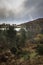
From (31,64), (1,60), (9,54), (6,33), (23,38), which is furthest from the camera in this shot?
(23,38)

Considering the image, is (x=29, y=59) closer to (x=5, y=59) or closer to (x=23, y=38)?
A: (x=5, y=59)

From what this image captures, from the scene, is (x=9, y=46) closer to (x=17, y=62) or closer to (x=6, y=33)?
(x=6, y=33)

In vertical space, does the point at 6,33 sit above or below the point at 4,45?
above

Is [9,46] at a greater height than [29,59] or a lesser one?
greater

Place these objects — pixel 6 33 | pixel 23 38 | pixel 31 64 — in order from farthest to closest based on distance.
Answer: pixel 23 38
pixel 6 33
pixel 31 64

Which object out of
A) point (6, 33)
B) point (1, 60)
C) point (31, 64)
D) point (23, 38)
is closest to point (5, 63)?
point (1, 60)

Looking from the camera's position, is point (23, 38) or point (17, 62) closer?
point (17, 62)

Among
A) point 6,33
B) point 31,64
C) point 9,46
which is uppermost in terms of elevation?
point 6,33

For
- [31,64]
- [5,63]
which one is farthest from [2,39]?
[31,64]

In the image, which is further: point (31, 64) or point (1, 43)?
point (1, 43)
